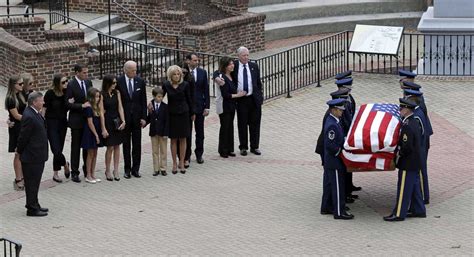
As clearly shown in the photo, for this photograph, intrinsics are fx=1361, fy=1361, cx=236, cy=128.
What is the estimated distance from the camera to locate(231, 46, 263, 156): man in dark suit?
2005 centimetres

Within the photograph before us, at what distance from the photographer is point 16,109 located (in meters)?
17.9

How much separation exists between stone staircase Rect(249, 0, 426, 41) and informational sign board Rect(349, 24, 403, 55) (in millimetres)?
4433

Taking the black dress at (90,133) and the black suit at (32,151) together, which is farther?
the black dress at (90,133)

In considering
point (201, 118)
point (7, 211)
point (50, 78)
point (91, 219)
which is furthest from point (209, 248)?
point (50, 78)

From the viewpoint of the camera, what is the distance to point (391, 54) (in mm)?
24875

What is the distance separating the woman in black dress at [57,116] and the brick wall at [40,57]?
19.9 ft

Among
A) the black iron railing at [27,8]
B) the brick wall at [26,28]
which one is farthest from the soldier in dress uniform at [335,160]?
the black iron railing at [27,8]

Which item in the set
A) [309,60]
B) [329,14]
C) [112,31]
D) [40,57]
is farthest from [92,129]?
[329,14]

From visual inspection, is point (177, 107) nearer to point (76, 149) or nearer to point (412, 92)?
point (76, 149)

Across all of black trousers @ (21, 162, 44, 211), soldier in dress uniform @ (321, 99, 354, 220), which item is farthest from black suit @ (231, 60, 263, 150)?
black trousers @ (21, 162, 44, 211)

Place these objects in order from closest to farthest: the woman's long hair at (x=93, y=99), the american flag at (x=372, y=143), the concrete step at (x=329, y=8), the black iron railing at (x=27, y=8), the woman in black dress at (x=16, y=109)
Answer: the american flag at (x=372, y=143), the woman in black dress at (x=16, y=109), the woman's long hair at (x=93, y=99), the black iron railing at (x=27, y=8), the concrete step at (x=329, y=8)

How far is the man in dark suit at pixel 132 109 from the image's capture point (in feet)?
61.2

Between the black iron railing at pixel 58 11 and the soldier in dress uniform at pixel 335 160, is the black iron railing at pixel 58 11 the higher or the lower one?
the higher one

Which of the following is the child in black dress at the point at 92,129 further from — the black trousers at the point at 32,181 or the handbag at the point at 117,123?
the black trousers at the point at 32,181
